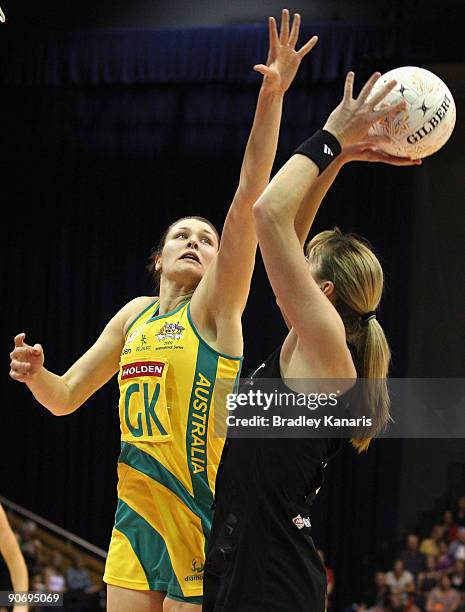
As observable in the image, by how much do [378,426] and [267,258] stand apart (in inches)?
20.7

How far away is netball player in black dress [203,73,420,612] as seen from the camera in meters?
2.13

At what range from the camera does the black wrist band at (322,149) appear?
85.8 inches

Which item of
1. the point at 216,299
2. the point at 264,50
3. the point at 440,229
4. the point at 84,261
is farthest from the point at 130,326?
the point at 84,261

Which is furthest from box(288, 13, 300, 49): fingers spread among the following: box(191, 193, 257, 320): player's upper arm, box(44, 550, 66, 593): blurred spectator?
box(44, 550, 66, 593): blurred spectator

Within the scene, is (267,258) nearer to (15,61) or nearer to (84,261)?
(15,61)

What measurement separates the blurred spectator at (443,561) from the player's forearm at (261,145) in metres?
6.88

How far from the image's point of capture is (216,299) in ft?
10.1

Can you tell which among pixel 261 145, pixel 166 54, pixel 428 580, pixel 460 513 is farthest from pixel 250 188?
pixel 166 54

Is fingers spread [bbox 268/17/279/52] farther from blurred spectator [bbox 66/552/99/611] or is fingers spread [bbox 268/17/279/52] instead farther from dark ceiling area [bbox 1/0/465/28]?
dark ceiling area [bbox 1/0/465/28]

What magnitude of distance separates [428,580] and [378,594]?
937 mm

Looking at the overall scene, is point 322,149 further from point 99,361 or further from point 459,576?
point 459,576

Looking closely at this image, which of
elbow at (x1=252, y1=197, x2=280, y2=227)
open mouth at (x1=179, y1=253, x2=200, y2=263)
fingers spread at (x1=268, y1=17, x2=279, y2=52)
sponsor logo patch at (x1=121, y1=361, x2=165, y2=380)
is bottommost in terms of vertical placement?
sponsor logo patch at (x1=121, y1=361, x2=165, y2=380)

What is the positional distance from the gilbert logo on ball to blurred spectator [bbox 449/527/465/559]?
6853mm

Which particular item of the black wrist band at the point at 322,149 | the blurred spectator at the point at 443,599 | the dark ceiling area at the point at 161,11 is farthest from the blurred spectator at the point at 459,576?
the black wrist band at the point at 322,149
